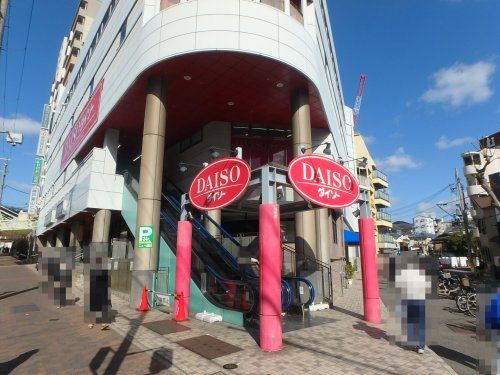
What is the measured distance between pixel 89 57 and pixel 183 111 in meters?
16.0

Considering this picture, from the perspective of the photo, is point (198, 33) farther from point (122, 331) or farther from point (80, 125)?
point (80, 125)

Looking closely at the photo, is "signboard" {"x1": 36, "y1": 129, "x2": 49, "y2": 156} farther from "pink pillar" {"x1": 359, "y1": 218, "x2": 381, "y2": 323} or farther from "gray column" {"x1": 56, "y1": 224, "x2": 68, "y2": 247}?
"pink pillar" {"x1": 359, "y1": 218, "x2": 381, "y2": 323}

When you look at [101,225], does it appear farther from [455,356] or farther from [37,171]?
[37,171]

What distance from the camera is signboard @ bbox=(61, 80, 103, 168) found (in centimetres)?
2127

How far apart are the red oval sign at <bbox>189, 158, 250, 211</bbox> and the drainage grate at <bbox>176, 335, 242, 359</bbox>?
3.17m

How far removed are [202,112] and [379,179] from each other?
47798mm

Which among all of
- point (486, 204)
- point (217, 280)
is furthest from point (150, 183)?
point (486, 204)

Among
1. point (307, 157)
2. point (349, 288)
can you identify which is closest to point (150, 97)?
point (307, 157)

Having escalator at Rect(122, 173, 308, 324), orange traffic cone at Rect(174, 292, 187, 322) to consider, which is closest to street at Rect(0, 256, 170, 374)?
orange traffic cone at Rect(174, 292, 187, 322)

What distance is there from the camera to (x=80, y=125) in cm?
2514

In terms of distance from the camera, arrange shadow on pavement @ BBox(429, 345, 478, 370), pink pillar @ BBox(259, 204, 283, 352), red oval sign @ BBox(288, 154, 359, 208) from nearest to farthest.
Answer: shadow on pavement @ BBox(429, 345, 478, 370) → pink pillar @ BBox(259, 204, 283, 352) → red oval sign @ BBox(288, 154, 359, 208)

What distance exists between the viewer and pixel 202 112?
62.1 ft

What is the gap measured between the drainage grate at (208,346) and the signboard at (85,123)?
56.9 feet

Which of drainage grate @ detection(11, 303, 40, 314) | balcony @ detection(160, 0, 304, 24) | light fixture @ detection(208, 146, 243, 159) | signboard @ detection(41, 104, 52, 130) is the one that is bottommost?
drainage grate @ detection(11, 303, 40, 314)
